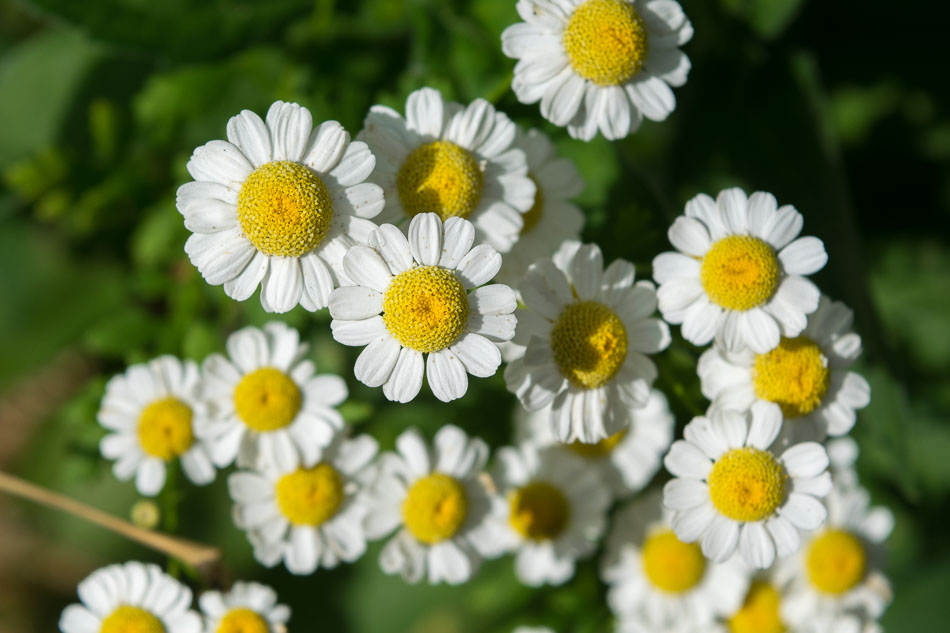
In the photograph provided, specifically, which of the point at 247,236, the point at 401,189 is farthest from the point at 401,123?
the point at 247,236

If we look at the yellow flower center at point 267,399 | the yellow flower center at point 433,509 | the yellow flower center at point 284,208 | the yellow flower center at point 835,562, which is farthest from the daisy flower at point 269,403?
the yellow flower center at point 835,562

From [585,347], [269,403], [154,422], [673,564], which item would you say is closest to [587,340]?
[585,347]

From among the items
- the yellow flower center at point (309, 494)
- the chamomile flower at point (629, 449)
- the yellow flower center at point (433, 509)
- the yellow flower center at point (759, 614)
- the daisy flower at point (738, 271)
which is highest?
the daisy flower at point (738, 271)

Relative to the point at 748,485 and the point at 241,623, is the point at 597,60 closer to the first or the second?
the point at 748,485

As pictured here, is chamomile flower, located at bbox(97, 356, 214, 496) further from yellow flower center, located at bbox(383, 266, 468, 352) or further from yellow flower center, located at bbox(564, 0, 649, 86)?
yellow flower center, located at bbox(564, 0, 649, 86)

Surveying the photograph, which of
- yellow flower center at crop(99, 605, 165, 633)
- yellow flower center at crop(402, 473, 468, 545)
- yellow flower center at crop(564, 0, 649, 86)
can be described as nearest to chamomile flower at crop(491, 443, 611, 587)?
yellow flower center at crop(402, 473, 468, 545)

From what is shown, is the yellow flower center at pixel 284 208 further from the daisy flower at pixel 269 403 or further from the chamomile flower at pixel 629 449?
the chamomile flower at pixel 629 449
